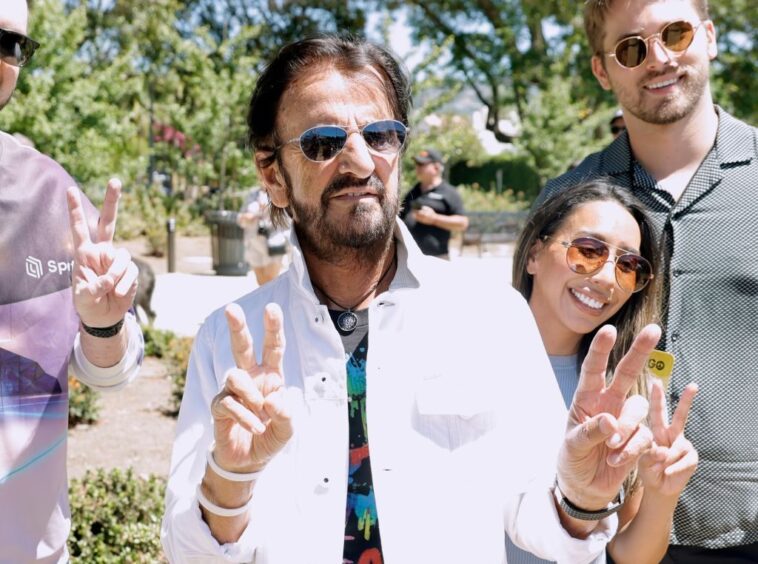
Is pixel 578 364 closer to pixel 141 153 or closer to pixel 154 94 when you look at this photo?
pixel 141 153

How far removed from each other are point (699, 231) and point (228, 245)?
42.9ft

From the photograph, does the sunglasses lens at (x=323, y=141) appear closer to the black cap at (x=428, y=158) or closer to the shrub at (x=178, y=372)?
the shrub at (x=178, y=372)

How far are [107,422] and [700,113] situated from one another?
5.56 m

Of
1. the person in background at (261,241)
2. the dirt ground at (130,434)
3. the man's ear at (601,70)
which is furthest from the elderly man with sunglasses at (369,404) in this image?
the person in background at (261,241)

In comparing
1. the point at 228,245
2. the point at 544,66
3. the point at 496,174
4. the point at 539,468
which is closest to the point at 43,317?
the point at 539,468

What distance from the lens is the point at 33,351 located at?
212 centimetres

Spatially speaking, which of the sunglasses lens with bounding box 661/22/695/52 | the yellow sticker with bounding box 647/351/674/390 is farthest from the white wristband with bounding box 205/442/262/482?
the sunglasses lens with bounding box 661/22/695/52

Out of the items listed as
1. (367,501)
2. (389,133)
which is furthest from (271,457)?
(389,133)

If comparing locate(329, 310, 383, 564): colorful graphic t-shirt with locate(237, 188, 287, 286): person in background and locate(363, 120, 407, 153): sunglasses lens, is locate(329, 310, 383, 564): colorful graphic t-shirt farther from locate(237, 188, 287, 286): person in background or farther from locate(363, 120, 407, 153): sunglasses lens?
locate(237, 188, 287, 286): person in background

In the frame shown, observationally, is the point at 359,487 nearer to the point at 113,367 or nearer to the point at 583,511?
the point at 583,511

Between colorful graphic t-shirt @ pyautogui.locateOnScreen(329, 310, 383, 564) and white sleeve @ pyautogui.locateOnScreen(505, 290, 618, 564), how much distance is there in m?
0.30

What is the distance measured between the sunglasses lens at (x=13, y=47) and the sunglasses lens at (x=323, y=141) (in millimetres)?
774

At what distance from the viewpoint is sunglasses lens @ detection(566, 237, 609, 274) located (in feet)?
8.21

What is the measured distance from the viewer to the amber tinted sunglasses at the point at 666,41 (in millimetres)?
2596
